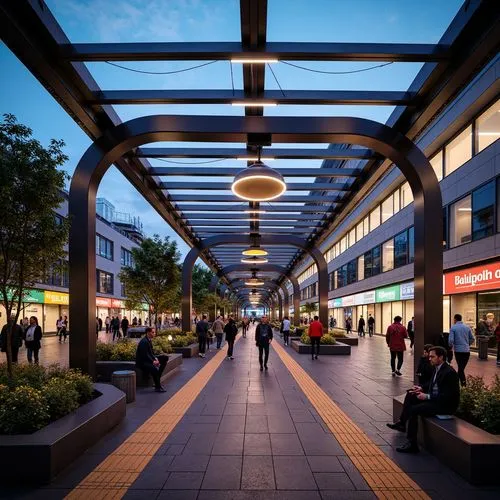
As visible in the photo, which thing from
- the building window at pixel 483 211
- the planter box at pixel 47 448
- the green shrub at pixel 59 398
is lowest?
the planter box at pixel 47 448

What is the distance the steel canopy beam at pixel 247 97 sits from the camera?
8.49m

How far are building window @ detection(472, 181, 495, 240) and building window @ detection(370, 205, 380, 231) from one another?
15262 mm

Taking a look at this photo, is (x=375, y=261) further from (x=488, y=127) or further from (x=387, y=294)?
(x=488, y=127)

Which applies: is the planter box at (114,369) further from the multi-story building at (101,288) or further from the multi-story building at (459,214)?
the multi-story building at (101,288)

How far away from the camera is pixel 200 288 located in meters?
43.3

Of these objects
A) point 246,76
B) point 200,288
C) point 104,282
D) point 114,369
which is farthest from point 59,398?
point 104,282

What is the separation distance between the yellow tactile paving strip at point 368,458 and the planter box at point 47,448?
3.47 m

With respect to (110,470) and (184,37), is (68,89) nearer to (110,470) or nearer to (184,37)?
(184,37)

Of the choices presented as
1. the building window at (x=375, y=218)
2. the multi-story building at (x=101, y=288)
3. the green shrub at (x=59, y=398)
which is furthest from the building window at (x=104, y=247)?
the green shrub at (x=59, y=398)

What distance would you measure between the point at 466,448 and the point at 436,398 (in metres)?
1.16

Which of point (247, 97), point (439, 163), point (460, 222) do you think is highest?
point (439, 163)

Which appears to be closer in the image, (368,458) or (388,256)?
(368,458)

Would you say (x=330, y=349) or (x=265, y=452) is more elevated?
(x=265, y=452)

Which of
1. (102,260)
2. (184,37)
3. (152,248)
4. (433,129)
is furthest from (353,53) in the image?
(102,260)
